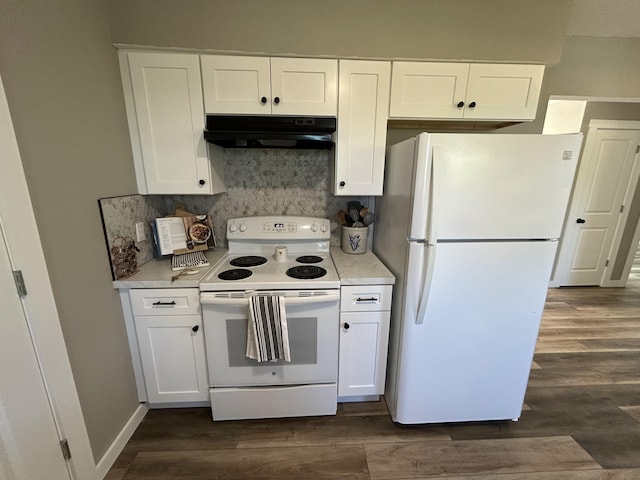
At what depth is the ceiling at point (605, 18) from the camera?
1.83 metres

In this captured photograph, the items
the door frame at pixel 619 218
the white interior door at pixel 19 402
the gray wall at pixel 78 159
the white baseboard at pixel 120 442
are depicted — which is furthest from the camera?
the door frame at pixel 619 218

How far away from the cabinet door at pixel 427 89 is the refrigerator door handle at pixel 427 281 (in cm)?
94

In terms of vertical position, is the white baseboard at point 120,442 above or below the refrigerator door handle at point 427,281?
below

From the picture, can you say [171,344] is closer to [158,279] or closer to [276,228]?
[158,279]

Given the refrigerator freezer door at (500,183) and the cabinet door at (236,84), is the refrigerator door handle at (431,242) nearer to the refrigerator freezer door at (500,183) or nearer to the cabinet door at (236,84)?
the refrigerator freezer door at (500,183)

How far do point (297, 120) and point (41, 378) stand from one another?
1715 millimetres

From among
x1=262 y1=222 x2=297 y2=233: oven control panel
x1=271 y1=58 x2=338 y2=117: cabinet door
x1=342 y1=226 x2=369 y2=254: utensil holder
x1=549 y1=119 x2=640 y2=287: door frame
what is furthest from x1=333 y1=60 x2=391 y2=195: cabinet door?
x1=549 y1=119 x2=640 y2=287: door frame

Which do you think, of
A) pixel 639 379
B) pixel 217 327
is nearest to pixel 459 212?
pixel 217 327

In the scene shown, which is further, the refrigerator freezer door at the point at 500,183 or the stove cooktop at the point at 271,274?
the stove cooktop at the point at 271,274

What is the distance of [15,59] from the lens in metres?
1.00

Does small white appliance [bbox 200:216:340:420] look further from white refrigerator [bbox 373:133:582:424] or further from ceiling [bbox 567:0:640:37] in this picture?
ceiling [bbox 567:0:640:37]

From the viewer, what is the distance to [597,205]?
3.55 metres

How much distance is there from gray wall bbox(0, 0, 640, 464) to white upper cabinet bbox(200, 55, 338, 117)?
0.23 feet

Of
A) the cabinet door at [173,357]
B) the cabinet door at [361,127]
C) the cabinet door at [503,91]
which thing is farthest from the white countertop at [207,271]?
the cabinet door at [503,91]
